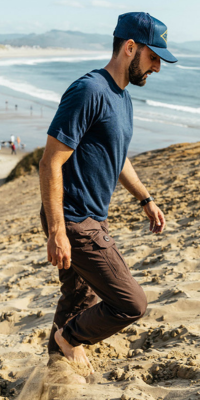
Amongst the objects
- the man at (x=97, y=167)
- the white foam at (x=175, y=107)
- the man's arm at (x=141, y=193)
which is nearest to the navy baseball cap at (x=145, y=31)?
→ the man at (x=97, y=167)

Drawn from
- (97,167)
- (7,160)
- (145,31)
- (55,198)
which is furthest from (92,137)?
(7,160)

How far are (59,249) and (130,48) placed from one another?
110 centimetres

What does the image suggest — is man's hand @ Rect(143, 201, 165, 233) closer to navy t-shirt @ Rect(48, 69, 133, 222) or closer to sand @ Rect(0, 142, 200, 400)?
navy t-shirt @ Rect(48, 69, 133, 222)

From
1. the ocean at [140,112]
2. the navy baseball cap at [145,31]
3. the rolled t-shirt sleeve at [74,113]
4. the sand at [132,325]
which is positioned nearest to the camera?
the rolled t-shirt sleeve at [74,113]

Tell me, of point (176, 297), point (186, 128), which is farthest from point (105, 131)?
point (186, 128)

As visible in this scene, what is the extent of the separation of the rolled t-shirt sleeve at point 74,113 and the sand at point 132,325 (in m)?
1.37

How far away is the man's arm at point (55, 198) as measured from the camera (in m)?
2.04

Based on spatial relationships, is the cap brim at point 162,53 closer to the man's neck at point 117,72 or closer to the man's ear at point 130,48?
the man's ear at point 130,48

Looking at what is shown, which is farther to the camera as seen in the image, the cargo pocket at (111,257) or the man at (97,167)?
the cargo pocket at (111,257)

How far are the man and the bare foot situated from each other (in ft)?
0.69

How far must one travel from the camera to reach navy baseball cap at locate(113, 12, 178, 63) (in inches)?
84.0

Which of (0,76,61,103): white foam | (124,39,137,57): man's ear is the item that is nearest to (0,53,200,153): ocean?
(0,76,61,103): white foam

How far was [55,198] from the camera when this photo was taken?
2.07 meters

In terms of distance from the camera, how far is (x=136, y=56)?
7.11 feet
